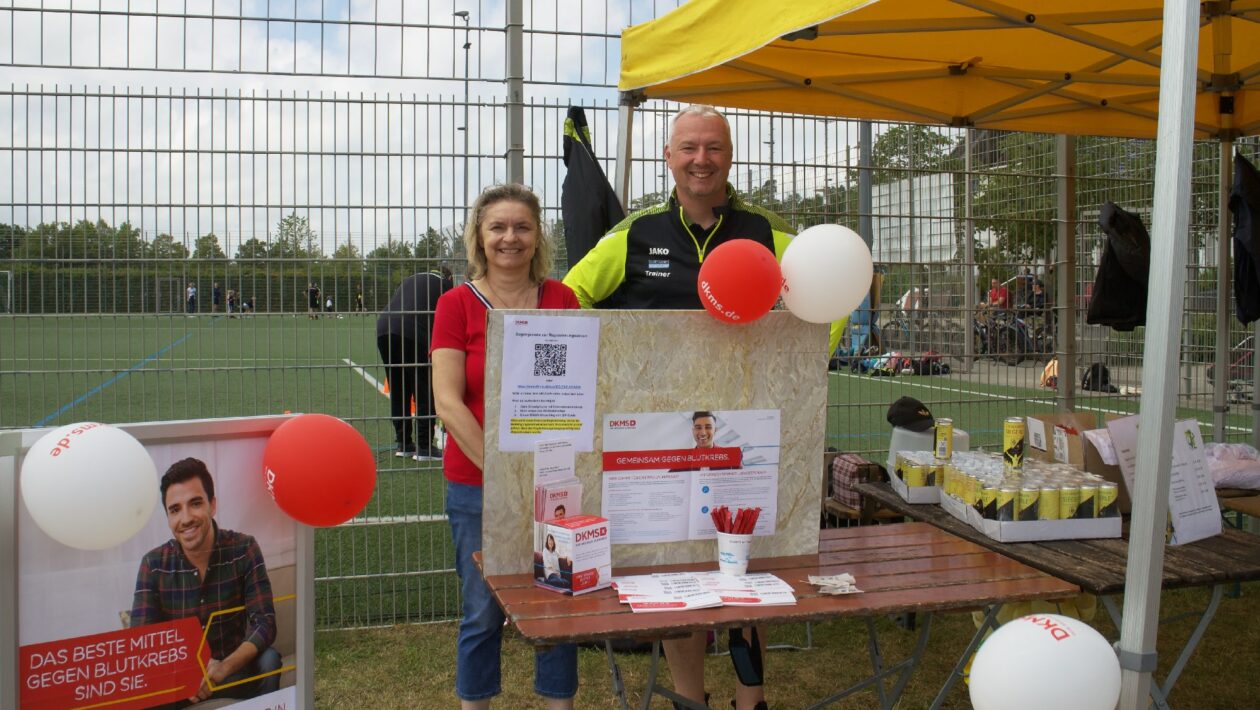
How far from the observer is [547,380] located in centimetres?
226

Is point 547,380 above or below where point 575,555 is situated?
above

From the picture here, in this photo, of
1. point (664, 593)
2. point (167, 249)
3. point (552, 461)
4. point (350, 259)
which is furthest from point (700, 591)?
point (167, 249)

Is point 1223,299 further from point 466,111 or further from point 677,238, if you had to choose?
point 466,111

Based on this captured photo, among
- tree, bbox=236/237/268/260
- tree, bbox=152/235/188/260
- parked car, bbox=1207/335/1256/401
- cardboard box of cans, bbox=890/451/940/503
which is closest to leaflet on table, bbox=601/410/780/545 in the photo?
cardboard box of cans, bbox=890/451/940/503

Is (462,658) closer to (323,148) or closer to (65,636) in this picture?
(65,636)

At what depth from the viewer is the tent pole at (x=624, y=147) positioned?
4.15 meters

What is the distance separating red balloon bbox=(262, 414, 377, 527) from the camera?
2.19m

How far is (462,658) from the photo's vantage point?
2.82 meters

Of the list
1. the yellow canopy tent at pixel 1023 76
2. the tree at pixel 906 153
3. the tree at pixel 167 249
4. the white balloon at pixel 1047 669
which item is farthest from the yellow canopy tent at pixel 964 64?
the tree at pixel 167 249

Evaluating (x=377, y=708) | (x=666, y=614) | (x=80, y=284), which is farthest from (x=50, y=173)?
(x=666, y=614)

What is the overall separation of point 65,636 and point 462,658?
3.69 ft

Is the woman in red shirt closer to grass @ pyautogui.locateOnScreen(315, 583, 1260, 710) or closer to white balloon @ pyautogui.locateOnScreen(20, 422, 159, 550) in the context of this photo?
white balloon @ pyautogui.locateOnScreen(20, 422, 159, 550)

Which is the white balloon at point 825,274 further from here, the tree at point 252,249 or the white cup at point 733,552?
the tree at point 252,249

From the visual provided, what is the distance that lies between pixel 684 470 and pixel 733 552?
0.23 metres
